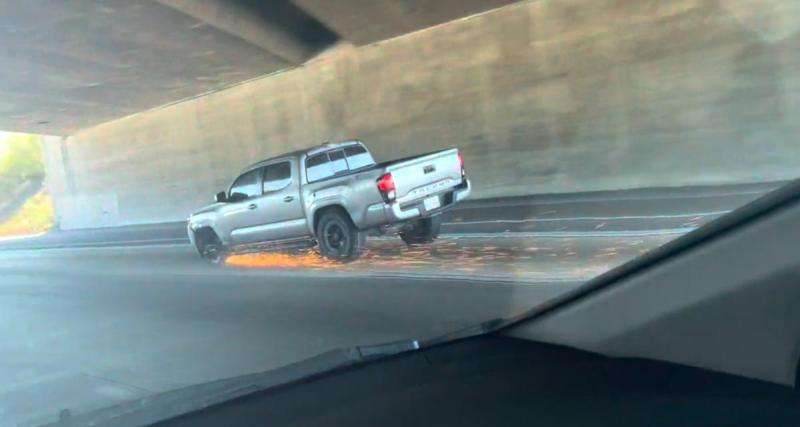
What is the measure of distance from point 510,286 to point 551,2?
342 cm

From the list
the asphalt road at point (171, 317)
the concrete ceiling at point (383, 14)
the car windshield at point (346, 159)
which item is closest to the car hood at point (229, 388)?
the asphalt road at point (171, 317)

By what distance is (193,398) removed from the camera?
163 inches

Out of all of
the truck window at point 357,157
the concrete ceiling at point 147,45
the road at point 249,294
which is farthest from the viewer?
the truck window at point 357,157

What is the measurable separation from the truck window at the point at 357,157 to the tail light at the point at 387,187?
12.6 inches

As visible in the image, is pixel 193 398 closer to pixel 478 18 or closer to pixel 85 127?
pixel 85 127

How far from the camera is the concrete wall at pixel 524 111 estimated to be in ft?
24.8

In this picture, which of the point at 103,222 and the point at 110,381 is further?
the point at 103,222

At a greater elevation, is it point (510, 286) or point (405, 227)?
point (405, 227)

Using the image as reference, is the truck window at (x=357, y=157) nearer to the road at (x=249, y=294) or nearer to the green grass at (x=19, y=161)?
the road at (x=249, y=294)

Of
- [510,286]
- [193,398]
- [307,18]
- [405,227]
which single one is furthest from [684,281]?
[307,18]

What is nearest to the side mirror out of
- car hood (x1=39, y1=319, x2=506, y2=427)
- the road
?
the road

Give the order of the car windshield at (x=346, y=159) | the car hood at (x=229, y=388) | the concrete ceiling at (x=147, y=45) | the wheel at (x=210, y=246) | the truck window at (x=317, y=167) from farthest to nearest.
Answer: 1. the truck window at (x=317, y=167)
2. the wheel at (x=210, y=246)
3. the car windshield at (x=346, y=159)
4. the concrete ceiling at (x=147, y=45)
5. the car hood at (x=229, y=388)

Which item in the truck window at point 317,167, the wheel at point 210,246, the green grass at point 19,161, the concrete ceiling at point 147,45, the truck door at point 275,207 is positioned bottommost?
the wheel at point 210,246

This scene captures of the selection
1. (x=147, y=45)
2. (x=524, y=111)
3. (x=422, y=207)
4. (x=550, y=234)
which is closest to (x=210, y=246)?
(x=147, y=45)
